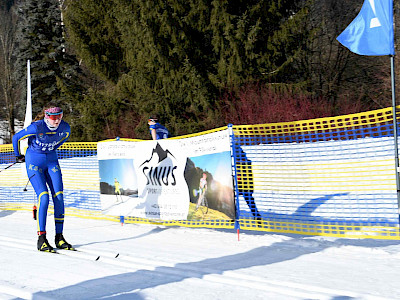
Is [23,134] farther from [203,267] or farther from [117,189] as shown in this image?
[203,267]

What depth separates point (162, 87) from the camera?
26.0 m

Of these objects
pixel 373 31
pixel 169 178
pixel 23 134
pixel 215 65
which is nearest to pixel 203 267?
pixel 169 178

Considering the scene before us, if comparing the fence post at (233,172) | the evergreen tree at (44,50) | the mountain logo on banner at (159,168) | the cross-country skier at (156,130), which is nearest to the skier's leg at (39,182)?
the mountain logo on banner at (159,168)

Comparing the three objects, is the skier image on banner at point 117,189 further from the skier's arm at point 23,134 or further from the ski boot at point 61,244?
the skier's arm at point 23,134

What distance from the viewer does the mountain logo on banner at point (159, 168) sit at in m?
8.34

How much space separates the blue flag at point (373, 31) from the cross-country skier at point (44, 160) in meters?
3.90

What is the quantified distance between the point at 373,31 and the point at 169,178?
361 centimetres

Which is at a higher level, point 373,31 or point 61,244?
point 373,31

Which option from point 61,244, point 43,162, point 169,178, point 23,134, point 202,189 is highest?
point 23,134

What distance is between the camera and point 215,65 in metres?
24.7

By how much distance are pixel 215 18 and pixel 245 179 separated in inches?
664

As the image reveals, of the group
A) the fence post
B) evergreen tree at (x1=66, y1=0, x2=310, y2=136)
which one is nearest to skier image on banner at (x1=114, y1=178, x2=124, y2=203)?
the fence post

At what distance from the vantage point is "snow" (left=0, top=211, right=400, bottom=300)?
4.80m

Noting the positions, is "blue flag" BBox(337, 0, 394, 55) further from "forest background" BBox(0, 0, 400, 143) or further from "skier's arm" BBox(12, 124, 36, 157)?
"forest background" BBox(0, 0, 400, 143)
